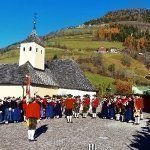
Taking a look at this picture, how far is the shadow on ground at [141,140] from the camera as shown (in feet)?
65.3

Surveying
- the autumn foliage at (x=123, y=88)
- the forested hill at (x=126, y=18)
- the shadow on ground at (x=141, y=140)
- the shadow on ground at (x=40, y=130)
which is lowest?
the shadow on ground at (x=141, y=140)

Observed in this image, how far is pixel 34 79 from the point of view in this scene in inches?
1815

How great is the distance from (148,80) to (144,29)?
72.4m

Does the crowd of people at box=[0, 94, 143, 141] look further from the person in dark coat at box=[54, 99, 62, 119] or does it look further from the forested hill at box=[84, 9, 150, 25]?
the forested hill at box=[84, 9, 150, 25]

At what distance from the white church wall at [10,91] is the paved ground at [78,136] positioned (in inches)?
595

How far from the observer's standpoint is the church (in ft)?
148

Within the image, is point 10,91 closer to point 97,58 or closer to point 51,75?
point 51,75

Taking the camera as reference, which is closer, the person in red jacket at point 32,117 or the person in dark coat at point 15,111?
the person in red jacket at point 32,117

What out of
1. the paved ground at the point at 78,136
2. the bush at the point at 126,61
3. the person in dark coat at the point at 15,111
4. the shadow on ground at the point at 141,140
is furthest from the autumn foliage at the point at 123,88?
the shadow on ground at the point at 141,140

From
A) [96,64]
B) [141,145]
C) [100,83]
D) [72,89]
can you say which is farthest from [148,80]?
[141,145]

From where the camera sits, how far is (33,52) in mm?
50656

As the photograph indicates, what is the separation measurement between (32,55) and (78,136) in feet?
94.7

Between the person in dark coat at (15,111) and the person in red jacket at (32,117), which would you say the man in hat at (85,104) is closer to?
the person in dark coat at (15,111)

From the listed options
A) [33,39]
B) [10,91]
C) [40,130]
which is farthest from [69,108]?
[33,39]
